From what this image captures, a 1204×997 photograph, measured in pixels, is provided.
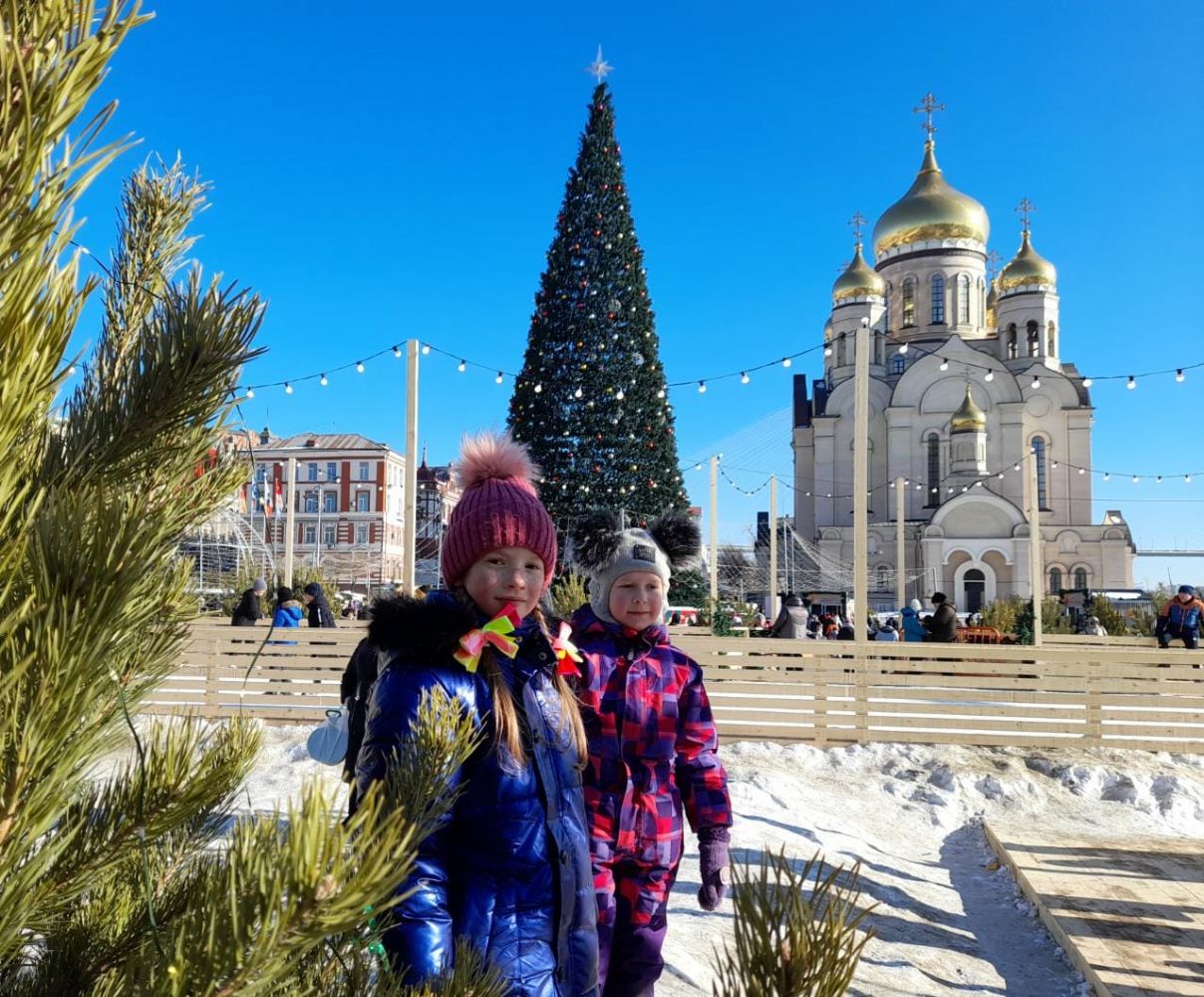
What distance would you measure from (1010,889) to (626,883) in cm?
398

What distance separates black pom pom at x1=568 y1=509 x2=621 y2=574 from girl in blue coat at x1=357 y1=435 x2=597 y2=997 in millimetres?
1045

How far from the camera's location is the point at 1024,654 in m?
8.79

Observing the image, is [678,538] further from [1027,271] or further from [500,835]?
[1027,271]

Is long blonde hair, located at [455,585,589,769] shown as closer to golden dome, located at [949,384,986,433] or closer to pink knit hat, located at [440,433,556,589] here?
pink knit hat, located at [440,433,556,589]

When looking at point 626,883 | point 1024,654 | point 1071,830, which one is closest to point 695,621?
point 1024,654

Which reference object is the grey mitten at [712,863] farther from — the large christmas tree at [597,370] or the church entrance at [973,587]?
the church entrance at [973,587]

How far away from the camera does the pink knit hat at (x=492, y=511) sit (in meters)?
2.11

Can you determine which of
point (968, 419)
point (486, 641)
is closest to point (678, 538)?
point (486, 641)

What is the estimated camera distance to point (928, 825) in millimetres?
7176

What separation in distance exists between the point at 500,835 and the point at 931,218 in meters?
49.5

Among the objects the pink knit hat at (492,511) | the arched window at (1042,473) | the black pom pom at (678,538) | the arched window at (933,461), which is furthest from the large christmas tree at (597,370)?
the arched window at (1042,473)

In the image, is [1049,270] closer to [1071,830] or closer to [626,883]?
[1071,830]

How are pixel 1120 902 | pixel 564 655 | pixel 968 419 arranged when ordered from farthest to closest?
pixel 968 419 → pixel 1120 902 → pixel 564 655

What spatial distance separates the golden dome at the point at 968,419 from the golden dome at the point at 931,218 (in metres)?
8.81
